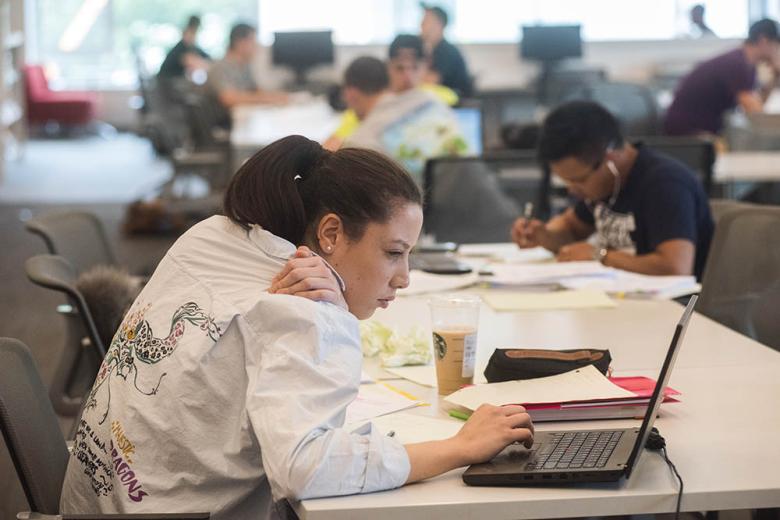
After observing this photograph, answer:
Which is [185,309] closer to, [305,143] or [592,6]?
[305,143]

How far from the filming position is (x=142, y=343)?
1575 mm

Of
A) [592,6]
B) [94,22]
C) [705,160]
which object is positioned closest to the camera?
[705,160]

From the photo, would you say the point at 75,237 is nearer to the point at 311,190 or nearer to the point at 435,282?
the point at 435,282

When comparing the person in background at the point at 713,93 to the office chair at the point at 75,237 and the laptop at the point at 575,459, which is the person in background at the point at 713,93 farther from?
the laptop at the point at 575,459

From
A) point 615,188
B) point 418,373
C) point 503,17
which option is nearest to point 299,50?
point 503,17

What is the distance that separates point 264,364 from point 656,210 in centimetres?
199

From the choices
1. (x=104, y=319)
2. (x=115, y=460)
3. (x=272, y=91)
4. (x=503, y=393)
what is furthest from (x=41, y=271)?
(x=272, y=91)

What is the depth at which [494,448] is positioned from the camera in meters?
1.51

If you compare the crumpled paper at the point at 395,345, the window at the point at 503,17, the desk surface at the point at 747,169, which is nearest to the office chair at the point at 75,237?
the crumpled paper at the point at 395,345

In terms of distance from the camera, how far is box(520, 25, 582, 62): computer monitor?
32.6ft

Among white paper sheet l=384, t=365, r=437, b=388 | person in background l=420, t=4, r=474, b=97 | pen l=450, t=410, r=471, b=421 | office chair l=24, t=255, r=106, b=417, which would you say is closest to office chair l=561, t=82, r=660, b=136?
person in background l=420, t=4, r=474, b=97

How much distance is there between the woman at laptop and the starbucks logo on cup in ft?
0.95

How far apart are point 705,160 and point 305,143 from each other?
2.87 meters

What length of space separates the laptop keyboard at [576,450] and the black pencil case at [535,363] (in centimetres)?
24
